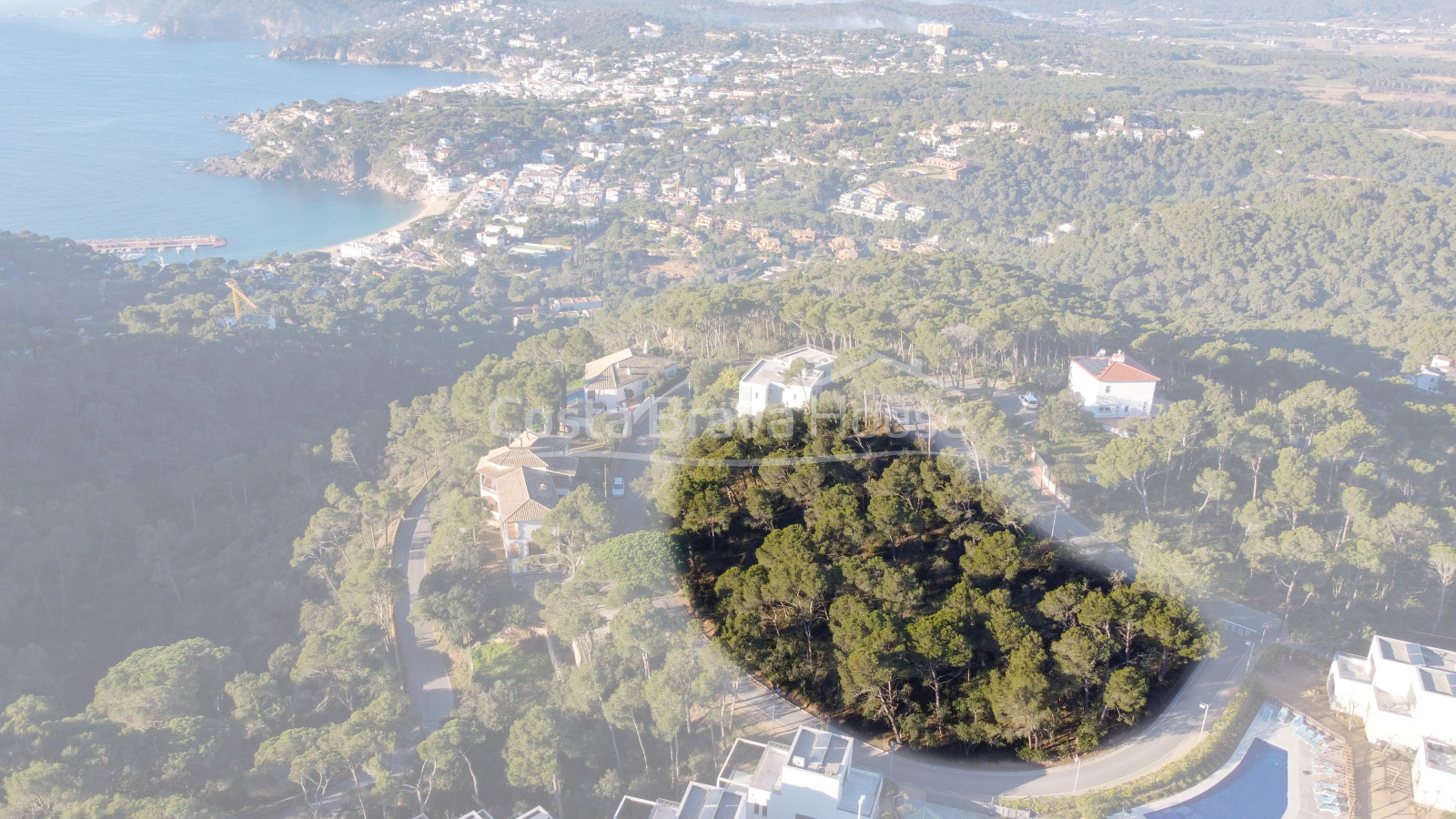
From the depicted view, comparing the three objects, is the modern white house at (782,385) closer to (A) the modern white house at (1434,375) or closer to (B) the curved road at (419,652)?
(B) the curved road at (419,652)

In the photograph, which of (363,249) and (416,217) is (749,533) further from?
(416,217)

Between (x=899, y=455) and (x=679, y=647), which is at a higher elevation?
(x=899, y=455)

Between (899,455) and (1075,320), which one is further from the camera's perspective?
(1075,320)

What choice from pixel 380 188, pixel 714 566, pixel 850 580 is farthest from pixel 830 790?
pixel 380 188

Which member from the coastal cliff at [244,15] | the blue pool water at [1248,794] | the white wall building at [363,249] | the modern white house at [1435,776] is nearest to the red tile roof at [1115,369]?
the blue pool water at [1248,794]

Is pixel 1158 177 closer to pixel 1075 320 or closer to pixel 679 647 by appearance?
pixel 1075 320

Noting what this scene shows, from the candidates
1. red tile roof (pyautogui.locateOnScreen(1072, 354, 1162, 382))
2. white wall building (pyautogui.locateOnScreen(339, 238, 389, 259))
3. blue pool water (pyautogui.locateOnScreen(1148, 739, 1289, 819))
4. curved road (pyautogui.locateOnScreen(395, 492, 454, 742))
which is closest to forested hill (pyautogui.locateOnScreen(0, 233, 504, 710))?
curved road (pyautogui.locateOnScreen(395, 492, 454, 742))

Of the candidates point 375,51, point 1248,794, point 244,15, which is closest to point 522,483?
point 1248,794
